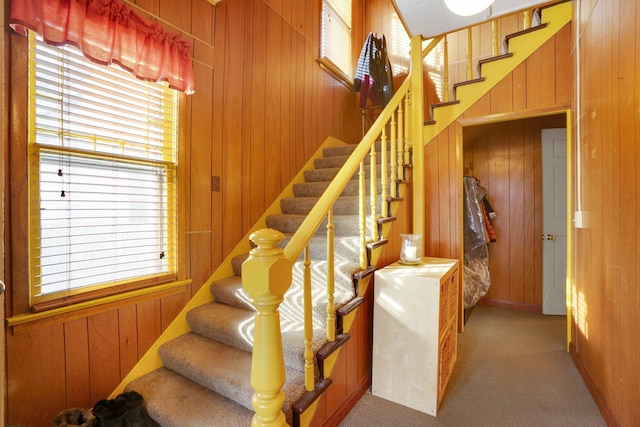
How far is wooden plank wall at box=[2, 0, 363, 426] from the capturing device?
1.39 m

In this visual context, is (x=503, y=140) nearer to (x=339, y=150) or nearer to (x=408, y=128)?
(x=408, y=128)

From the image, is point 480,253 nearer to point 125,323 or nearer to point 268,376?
point 268,376

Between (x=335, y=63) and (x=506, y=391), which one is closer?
(x=506, y=391)

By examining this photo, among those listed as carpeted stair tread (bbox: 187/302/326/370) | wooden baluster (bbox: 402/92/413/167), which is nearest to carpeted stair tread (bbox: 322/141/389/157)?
wooden baluster (bbox: 402/92/413/167)

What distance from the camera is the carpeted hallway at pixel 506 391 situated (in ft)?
5.54

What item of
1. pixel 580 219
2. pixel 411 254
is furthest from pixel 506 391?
pixel 580 219

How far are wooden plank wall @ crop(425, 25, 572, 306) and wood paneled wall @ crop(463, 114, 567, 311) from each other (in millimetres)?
11

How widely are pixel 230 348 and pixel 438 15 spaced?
9.03ft

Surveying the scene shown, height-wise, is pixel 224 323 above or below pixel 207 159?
below

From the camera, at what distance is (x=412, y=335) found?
1.78m

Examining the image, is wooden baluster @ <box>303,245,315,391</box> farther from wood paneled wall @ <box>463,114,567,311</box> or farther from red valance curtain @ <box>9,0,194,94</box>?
wood paneled wall @ <box>463,114,567,311</box>

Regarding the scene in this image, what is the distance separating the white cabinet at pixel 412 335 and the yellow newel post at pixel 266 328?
994 millimetres

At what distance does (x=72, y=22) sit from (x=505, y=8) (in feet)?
8.98

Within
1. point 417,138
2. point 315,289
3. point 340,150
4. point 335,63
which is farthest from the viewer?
point 335,63
